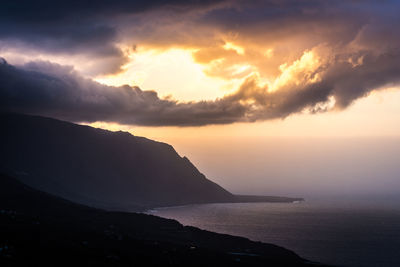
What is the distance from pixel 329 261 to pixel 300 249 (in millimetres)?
30823

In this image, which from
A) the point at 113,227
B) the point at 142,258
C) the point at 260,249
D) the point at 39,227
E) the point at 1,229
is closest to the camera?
the point at 142,258

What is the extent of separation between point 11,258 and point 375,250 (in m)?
168

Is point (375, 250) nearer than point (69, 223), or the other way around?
point (69, 223)

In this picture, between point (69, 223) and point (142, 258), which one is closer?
point (142, 258)

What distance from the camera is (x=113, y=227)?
185375 mm

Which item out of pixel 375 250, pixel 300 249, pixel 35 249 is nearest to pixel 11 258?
pixel 35 249

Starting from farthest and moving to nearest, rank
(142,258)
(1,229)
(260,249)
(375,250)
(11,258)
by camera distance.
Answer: (375,250) → (260,249) → (1,229) → (142,258) → (11,258)

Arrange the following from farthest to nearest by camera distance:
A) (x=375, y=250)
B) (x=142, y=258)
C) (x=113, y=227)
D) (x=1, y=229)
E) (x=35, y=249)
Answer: (x=375, y=250) → (x=113, y=227) → (x=1, y=229) → (x=142, y=258) → (x=35, y=249)

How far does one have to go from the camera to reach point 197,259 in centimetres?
13225

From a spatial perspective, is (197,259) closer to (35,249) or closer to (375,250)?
(35,249)

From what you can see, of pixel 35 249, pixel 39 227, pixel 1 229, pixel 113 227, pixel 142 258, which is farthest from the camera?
pixel 113 227

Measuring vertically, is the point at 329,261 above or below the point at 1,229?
below

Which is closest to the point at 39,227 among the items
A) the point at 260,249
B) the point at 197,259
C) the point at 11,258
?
the point at 11,258

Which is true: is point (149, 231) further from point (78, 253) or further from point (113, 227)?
point (78, 253)
